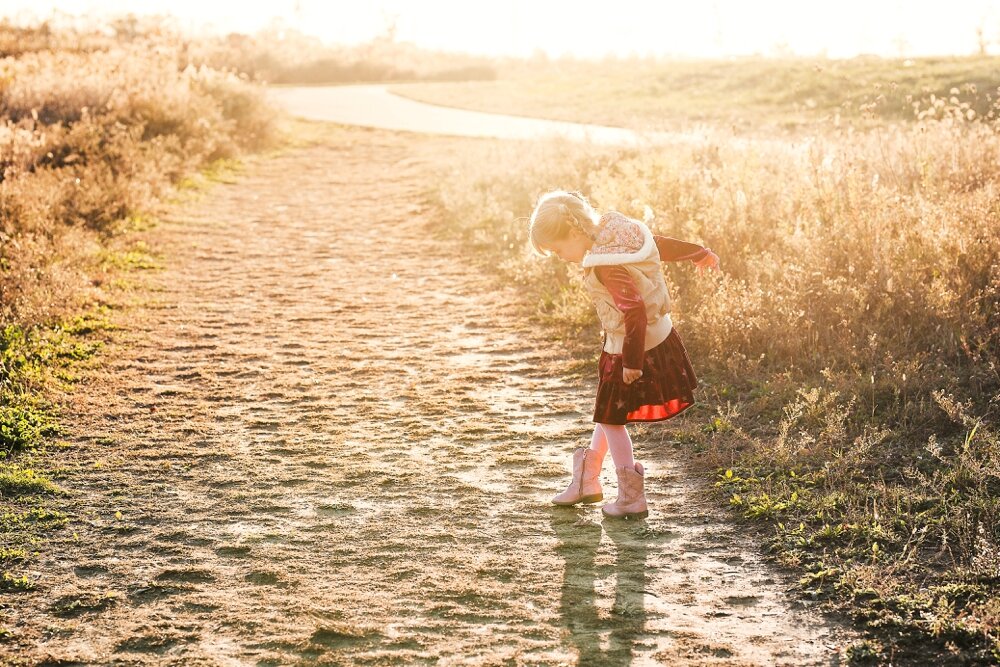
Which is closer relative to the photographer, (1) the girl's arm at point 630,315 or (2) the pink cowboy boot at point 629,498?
(1) the girl's arm at point 630,315

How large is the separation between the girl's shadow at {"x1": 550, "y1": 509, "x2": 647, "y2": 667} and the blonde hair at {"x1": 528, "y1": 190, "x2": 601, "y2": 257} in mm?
1383

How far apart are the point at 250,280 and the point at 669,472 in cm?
574

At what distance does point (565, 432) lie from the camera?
6.16m

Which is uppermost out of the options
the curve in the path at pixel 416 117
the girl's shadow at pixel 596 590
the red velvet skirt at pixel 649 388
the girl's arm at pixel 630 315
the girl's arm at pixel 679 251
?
the curve in the path at pixel 416 117

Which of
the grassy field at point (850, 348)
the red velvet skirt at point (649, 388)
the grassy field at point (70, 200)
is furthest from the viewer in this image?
the grassy field at point (70, 200)

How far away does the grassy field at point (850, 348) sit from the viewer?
416cm

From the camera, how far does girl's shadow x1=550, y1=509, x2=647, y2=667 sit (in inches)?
148

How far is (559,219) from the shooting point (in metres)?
4.58

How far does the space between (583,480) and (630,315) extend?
987 millimetres

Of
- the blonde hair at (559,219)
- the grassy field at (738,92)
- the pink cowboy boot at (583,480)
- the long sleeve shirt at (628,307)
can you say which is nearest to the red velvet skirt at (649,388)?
the long sleeve shirt at (628,307)

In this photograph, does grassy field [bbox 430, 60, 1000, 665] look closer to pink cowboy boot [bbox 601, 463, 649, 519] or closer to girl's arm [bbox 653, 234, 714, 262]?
pink cowboy boot [bbox 601, 463, 649, 519]

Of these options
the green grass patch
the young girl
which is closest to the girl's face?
the young girl

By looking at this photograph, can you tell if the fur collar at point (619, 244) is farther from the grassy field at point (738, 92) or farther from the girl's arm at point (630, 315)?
the grassy field at point (738, 92)

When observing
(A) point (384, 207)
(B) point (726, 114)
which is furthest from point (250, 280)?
(B) point (726, 114)
